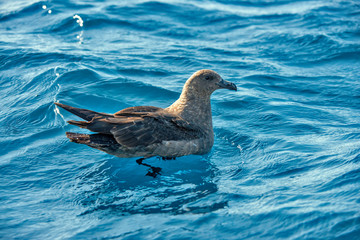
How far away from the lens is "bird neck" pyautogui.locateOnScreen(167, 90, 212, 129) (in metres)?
6.75

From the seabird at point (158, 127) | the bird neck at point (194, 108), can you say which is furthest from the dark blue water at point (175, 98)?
the bird neck at point (194, 108)

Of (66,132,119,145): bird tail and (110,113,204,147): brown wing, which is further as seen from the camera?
(110,113,204,147): brown wing

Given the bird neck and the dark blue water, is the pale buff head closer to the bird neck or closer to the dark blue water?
the bird neck

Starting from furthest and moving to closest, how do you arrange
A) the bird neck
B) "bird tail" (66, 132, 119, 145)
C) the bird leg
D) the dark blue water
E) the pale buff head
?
the pale buff head → the bird neck → the bird leg → "bird tail" (66, 132, 119, 145) → the dark blue water

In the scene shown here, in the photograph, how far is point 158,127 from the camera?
6.17 metres

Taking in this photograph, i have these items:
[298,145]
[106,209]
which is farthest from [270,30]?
[106,209]

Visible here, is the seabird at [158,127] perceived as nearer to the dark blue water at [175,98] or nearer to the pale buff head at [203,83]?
the pale buff head at [203,83]

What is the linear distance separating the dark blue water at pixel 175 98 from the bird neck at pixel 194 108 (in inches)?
22.7

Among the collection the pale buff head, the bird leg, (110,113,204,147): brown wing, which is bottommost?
the bird leg

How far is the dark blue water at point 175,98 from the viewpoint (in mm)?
4840

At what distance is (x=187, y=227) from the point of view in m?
4.66

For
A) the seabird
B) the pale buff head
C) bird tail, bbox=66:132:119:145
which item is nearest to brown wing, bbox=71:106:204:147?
the seabird

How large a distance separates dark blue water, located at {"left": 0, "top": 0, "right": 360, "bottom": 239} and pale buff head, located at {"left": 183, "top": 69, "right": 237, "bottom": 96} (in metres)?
0.92

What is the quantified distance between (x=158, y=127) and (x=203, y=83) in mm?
1290
